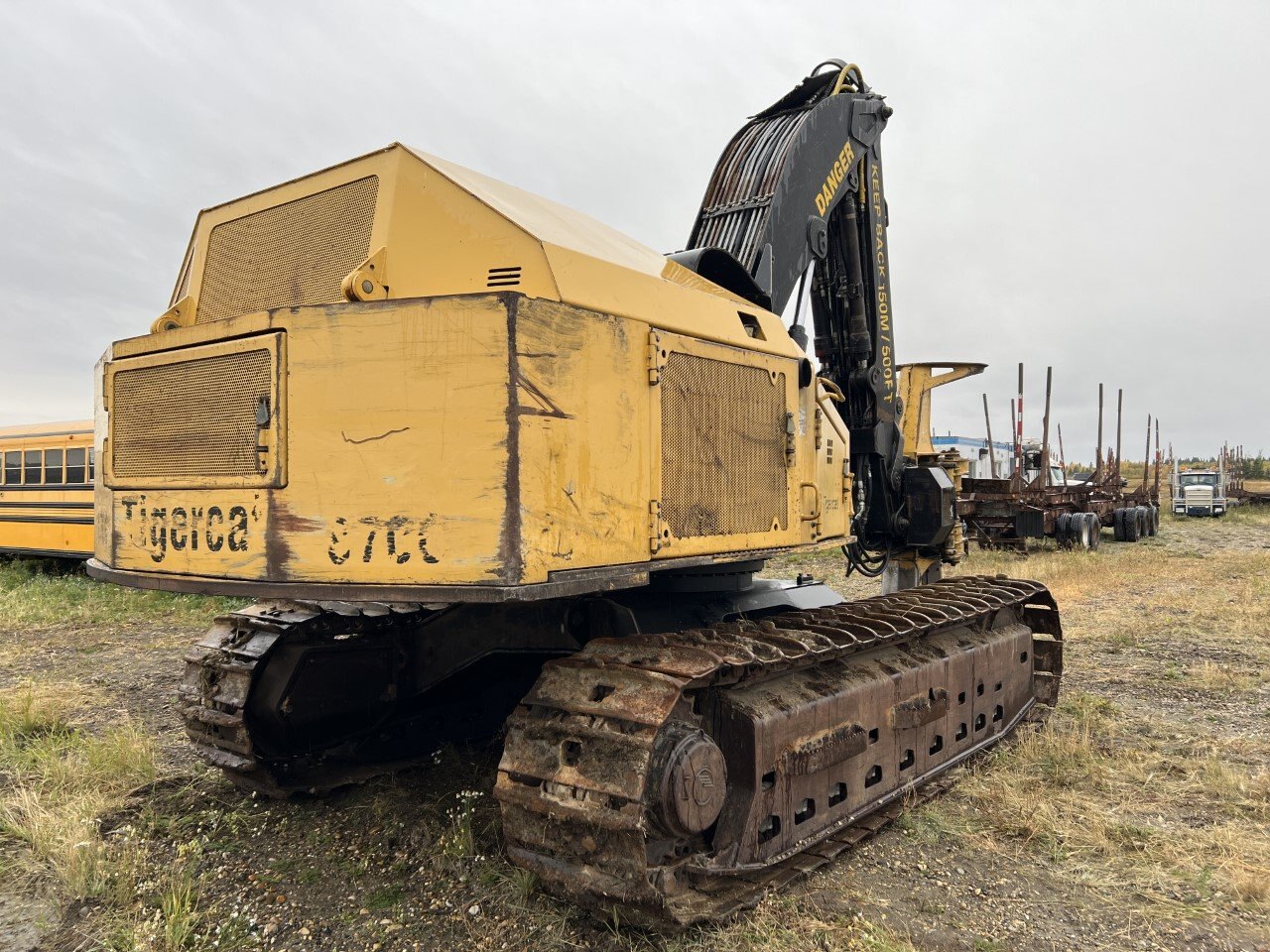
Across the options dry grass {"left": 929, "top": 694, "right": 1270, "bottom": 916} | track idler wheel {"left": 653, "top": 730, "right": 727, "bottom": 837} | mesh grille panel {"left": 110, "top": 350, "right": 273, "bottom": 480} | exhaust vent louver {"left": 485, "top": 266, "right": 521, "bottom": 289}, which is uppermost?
exhaust vent louver {"left": 485, "top": 266, "right": 521, "bottom": 289}

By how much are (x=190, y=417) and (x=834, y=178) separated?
4.45 m

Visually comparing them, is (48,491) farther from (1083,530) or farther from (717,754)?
(1083,530)

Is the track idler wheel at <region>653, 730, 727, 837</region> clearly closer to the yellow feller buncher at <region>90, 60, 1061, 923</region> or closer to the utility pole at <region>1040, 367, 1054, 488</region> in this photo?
the yellow feller buncher at <region>90, 60, 1061, 923</region>

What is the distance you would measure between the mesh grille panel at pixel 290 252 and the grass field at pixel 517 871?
7.85ft

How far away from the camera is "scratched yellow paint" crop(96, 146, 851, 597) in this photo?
2781 mm

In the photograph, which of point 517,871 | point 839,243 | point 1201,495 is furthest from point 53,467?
point 1201,495

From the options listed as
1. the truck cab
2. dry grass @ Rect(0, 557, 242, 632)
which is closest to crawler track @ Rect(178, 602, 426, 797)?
dry grass @ Rect(0, 557, 242, 632)

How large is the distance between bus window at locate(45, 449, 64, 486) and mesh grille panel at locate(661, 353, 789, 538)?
14991 millimetres

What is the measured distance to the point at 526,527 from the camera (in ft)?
9.04

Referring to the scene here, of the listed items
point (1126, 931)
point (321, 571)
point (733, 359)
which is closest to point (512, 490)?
point (321, 571)

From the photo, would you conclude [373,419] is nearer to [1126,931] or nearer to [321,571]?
[321,571]

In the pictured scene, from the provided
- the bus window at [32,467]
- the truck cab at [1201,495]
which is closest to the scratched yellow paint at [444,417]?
the bus window at [32,467]

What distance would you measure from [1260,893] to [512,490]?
3428mm

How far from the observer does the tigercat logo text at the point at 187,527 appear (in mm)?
3121
